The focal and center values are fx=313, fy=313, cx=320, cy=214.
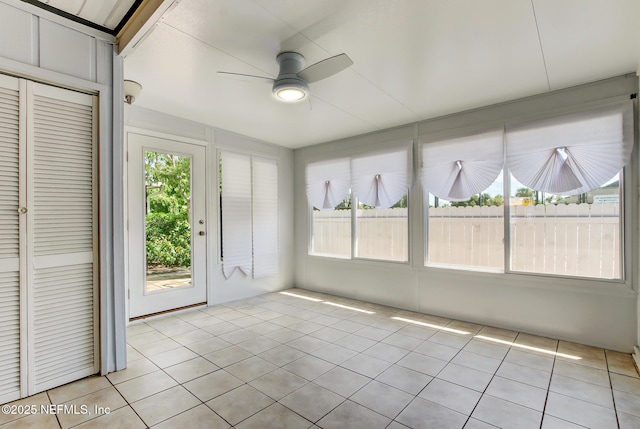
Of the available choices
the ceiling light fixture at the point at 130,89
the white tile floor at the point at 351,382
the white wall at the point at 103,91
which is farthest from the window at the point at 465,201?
the white wall at the point at 103,91

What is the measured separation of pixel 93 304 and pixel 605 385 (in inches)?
152

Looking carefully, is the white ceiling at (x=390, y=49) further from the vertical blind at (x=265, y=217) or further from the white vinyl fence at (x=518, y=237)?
the vertical blind at (x=265, y=217)

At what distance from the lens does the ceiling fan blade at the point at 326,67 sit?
2.07 meters

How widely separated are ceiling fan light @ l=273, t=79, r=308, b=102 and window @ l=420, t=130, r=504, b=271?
81.0 inches

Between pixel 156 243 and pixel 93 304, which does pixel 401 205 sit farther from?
pixel 93 304

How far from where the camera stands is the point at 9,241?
6.78ft

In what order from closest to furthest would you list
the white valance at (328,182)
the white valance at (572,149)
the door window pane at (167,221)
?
the white valance at (572,149)
the door window pane at (167,221)
the white valance at (328,182)

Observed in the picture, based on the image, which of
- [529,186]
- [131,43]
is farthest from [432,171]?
[131,43]

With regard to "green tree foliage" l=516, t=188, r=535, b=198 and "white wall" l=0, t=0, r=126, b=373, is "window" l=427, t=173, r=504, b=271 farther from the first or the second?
"white wall" l=0, t=0, r=126, b=373

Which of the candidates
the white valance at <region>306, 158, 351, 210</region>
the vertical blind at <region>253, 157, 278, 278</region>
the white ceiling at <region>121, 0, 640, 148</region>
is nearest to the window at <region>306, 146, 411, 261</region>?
the white valance at <region>306, 158, 351, 210</region>

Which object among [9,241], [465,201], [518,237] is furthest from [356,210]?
[9,241]

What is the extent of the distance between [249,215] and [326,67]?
9.85 feet

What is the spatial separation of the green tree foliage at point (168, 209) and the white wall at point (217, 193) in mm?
291

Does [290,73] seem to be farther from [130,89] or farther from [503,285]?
[503,285]
